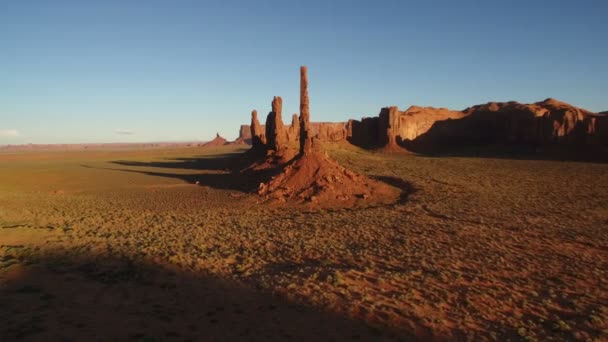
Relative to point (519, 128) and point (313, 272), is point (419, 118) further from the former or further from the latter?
point (313, 272)

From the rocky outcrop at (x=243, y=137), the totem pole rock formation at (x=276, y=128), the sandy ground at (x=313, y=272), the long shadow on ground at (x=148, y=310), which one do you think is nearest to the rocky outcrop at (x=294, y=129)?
the totem pole rock formation at (x=276, y=128)

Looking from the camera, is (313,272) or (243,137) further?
(243,137)

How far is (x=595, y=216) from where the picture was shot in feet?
52.5

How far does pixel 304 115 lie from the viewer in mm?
26266

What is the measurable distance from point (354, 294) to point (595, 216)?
14.0 metres

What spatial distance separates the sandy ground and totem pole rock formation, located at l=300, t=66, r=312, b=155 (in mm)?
7275

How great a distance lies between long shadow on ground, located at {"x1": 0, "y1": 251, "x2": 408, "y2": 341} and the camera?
663 centimetres

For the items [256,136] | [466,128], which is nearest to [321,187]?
[256,136]

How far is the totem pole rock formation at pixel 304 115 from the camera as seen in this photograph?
2553 cm

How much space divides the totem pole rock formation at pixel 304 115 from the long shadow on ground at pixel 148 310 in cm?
1691

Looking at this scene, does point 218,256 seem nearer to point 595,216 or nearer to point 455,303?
point 455,303

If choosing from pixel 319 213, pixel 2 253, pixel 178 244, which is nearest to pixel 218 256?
pixel 178 244

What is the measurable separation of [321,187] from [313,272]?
41.8 ft

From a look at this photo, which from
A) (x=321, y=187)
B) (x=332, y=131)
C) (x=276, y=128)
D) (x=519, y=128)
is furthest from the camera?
(x=332, y=131)
